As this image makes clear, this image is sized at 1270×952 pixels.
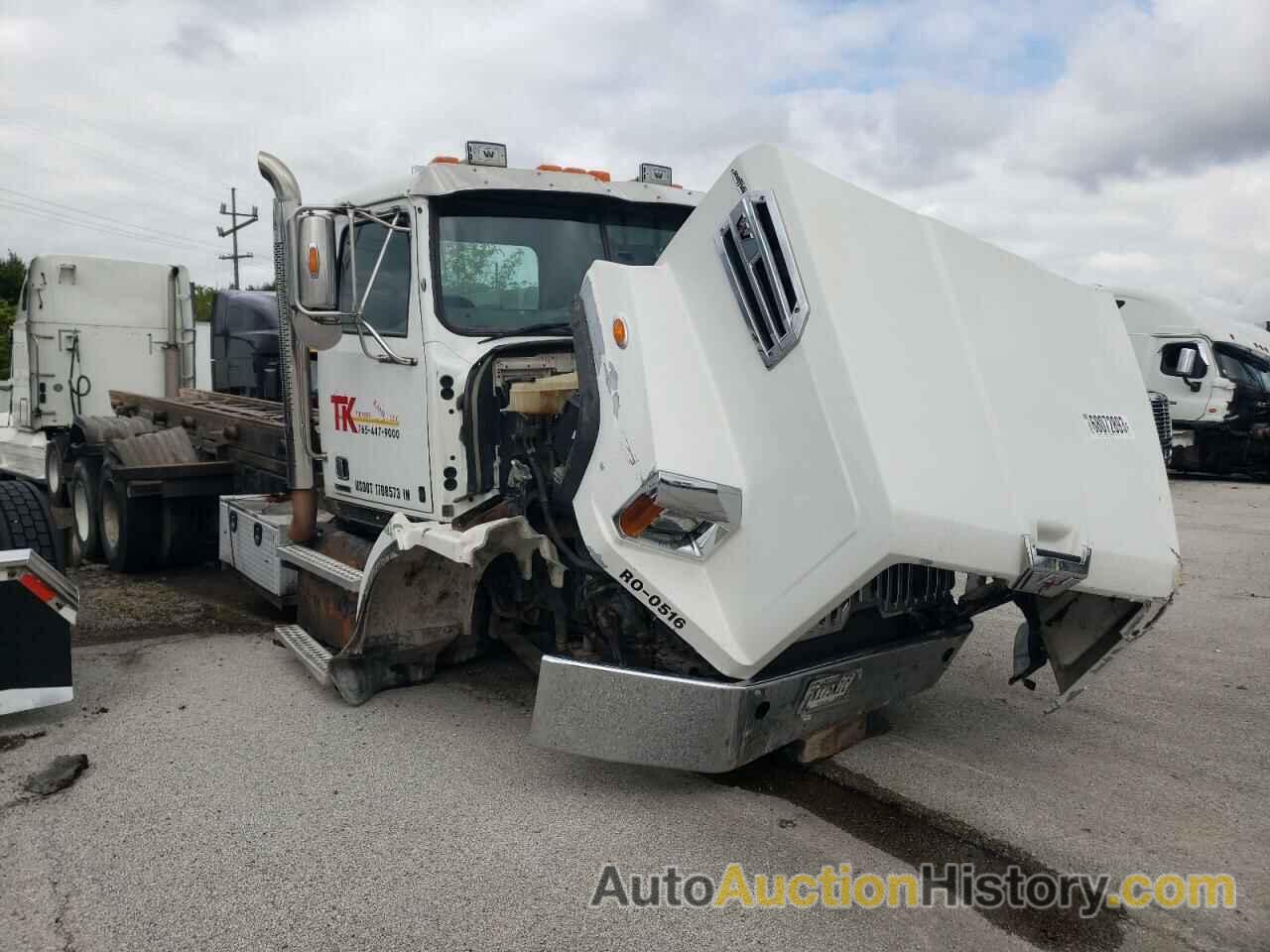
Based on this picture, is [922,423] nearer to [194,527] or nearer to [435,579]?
[435,579]

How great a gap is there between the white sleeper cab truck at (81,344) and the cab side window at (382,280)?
6.59 metres

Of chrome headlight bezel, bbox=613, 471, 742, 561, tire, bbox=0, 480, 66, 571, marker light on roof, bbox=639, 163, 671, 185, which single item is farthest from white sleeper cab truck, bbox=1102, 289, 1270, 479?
tire, bbox=0, 480, 66, 571

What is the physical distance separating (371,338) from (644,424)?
7.04ft

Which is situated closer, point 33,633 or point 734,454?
point 734,454

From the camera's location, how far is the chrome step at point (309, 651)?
4.77 metres

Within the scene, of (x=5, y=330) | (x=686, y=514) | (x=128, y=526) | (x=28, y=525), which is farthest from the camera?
(x=5, y=330)

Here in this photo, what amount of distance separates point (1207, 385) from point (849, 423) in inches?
620

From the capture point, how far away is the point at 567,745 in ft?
11.7

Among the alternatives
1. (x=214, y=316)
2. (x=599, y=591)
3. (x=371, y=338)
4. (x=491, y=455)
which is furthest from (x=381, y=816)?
(x=214, y=316)

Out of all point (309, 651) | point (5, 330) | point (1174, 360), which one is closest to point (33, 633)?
point (309, 651)

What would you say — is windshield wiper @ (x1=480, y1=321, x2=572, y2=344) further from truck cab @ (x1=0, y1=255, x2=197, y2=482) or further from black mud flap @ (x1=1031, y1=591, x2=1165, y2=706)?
truck cab @ (x1=0, y1=255, x2=197, y2=482)

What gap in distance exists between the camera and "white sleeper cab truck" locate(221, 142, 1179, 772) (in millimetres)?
3119

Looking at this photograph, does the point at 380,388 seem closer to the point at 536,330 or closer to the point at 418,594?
the point at 536,330

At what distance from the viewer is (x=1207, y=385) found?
16219mm
